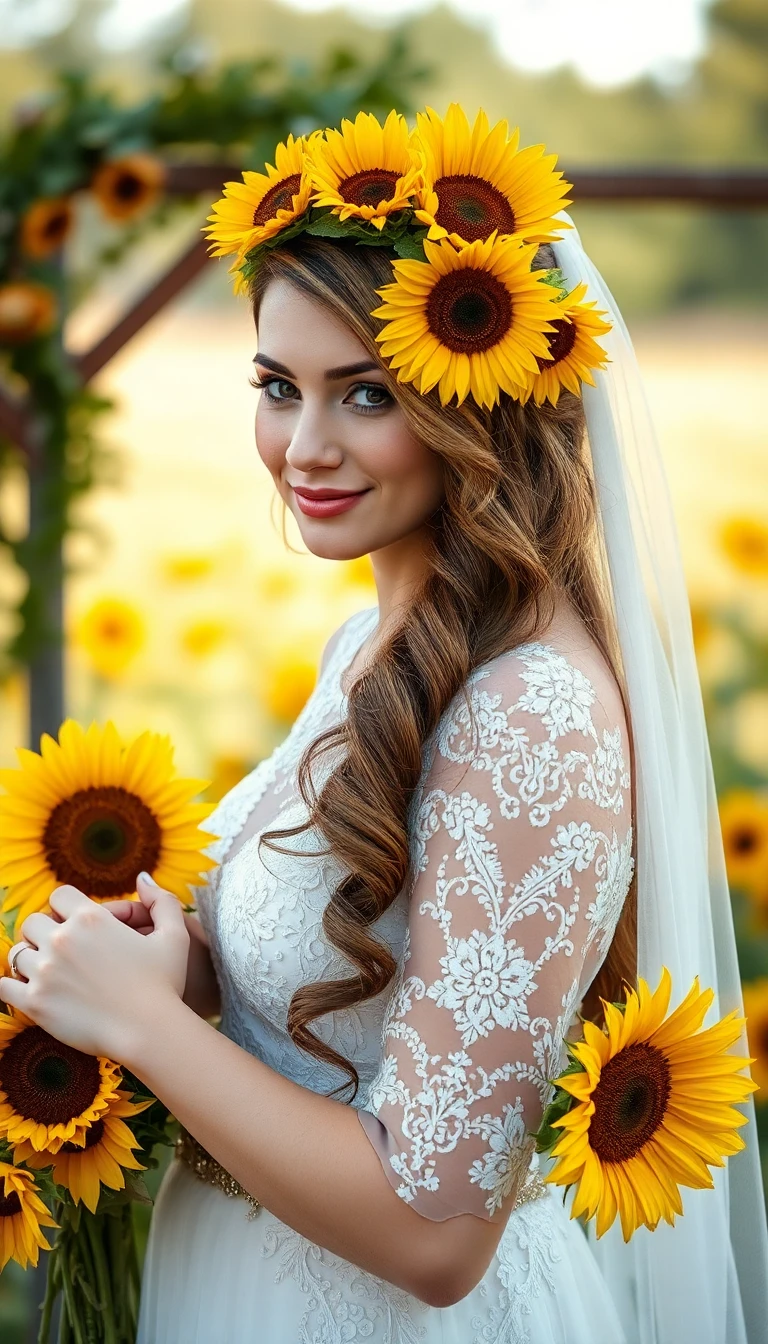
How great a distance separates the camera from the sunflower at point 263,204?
1.54 m

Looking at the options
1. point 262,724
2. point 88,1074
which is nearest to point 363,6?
point 262,724

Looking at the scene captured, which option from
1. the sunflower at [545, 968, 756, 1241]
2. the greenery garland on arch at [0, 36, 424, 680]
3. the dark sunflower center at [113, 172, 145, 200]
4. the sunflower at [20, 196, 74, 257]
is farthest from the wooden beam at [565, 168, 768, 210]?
the sunflower at [545, 968, 756, 1241]

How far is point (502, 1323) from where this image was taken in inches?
62.5

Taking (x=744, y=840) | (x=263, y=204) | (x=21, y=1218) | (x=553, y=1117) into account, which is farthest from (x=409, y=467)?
(x=744, y=840)

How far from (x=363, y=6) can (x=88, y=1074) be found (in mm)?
7774

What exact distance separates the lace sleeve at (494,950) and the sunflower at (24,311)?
201cm

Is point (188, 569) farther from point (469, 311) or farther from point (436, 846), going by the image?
point (436, 846)

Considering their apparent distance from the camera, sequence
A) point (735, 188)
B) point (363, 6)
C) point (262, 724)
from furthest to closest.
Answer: point (363, 6)
point (262, 724)
point (735, 188)

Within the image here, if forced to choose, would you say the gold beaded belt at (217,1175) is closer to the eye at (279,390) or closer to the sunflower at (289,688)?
the eye at (279,390)

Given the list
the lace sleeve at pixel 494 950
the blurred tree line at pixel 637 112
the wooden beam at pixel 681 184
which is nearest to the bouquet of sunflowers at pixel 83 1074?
the lace sleeve at pixel 494 950

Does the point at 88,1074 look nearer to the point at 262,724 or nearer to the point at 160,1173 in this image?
the point at 160,1173

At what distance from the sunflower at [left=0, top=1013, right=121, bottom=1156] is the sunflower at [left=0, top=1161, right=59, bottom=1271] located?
0.12 ft

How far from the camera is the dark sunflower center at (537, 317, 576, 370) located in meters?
1.52

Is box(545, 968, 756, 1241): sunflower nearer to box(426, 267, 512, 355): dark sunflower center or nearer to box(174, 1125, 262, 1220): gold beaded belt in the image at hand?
box(174, 1125, 262, 1220): gold beaded belt
